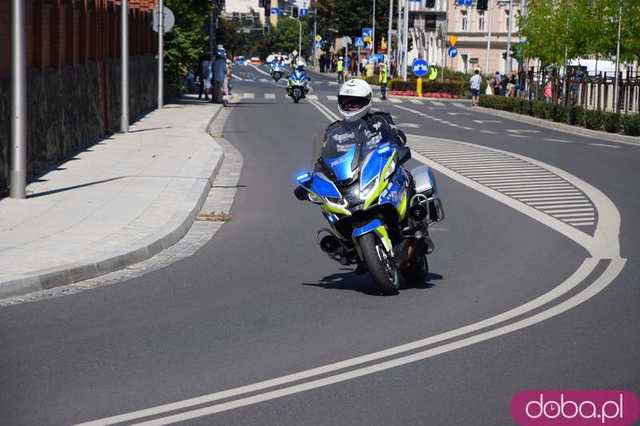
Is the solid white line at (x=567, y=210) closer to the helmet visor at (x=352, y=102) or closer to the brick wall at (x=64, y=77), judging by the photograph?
the brick wall at (x=64, y=77)

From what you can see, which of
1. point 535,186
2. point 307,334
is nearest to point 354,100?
point 307,334

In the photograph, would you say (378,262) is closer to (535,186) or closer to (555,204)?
(555,204)

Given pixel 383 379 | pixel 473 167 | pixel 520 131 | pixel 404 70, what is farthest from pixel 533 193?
pixel 404 70

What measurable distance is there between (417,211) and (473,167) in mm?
14563

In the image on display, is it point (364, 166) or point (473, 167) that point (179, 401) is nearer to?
point (364, 166)

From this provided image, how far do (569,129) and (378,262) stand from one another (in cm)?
3542

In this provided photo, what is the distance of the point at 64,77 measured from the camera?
79.2 ft

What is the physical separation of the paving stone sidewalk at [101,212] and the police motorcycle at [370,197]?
215cm

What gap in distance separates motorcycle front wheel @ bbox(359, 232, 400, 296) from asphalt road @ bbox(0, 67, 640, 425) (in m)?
0.13

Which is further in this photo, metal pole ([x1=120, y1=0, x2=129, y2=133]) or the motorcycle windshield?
metal pole ([x1=120, y1=0, x2=129, y2=133])

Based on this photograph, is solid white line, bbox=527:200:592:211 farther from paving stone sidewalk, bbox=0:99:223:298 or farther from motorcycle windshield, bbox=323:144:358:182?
motorcycle windshield, bbox=323:144:358:182

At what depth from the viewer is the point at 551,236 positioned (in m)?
15.1

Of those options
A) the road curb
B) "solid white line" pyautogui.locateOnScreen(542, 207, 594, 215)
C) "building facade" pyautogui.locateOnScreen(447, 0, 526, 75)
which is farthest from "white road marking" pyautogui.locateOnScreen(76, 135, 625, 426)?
"building facade" pyautogui.locateOnScreen(447, 0, 526, 75)

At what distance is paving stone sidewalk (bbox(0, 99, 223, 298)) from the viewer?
11.8m
